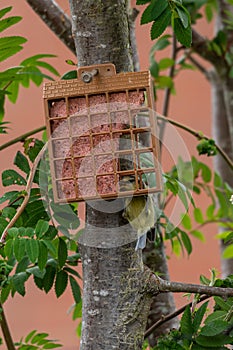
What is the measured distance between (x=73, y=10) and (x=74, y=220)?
27 cm

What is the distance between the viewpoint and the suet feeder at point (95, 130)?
76 cm

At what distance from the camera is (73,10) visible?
0.83 metres

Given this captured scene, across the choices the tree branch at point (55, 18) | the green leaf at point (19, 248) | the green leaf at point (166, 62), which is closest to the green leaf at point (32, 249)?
the green leaf at point (19, 248)

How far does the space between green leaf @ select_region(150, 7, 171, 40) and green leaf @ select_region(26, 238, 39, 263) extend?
29cm

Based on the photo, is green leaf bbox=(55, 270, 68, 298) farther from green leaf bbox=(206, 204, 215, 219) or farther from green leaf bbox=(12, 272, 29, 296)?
green leaf bbox=(206, 204, 215, 219)

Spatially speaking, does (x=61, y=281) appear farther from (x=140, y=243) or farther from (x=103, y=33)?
(x=103, y=33)

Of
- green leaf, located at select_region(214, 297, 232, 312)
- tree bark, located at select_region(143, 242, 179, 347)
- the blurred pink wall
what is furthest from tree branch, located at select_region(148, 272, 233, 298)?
the blurred pink wall

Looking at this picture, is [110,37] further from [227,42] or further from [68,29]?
[227,42]

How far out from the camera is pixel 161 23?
0.82 m

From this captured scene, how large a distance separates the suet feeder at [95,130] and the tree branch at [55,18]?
47 cm

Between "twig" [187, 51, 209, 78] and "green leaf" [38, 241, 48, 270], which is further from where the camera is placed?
"twig" [187, 51, 209, 78]

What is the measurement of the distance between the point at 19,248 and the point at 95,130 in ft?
0.55

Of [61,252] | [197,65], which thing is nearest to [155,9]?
[61,252]

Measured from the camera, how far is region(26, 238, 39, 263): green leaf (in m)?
0.81
